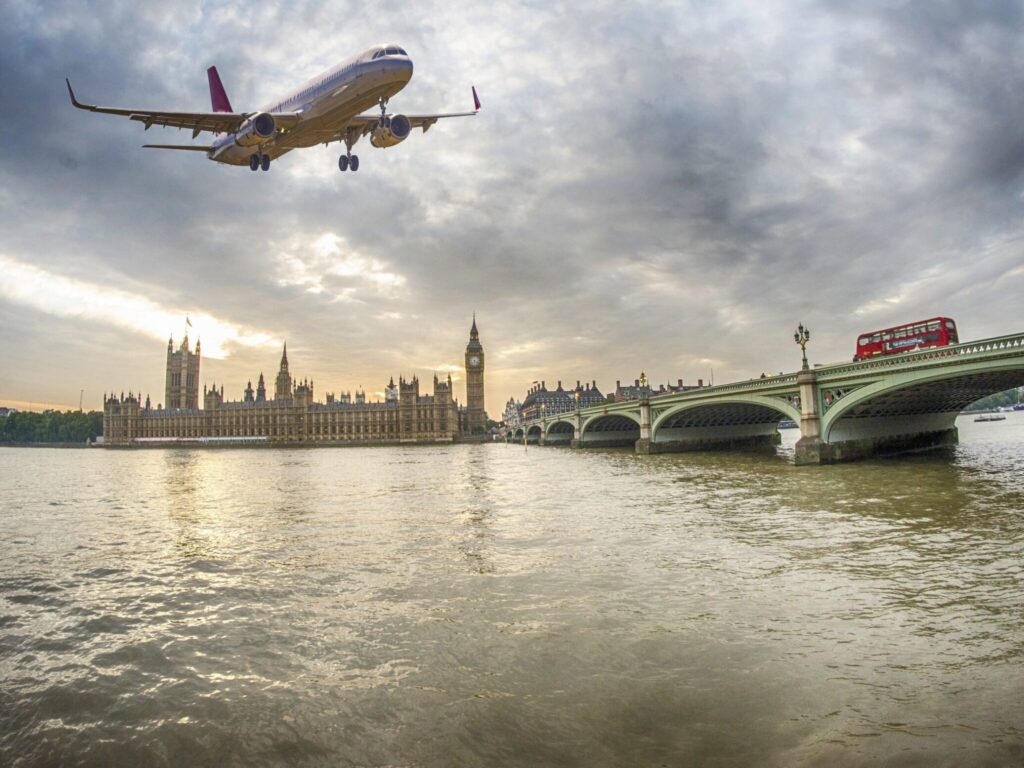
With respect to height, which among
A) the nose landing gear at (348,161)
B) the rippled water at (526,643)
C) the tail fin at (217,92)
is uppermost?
the tail fin at (217,92)

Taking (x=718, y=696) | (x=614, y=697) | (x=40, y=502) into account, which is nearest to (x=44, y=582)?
(x=614, y=697)

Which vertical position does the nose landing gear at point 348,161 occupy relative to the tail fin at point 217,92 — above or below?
below

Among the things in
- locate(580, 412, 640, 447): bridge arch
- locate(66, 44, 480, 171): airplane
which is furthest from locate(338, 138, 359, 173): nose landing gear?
locate(580, 412, 640, 447): bridge arch

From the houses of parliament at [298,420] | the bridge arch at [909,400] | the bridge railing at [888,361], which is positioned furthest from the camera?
the houses of parliament at [298,420]

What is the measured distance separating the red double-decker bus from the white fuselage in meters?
32.0

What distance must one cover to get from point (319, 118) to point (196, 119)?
21.1 feet

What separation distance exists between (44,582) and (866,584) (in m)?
14.3

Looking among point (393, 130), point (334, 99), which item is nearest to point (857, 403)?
point (393, 130)

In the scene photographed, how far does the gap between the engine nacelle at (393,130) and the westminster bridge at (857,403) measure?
2476cm

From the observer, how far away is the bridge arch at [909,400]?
87.8ft

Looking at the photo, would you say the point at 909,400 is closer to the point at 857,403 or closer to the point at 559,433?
the point at 857,403

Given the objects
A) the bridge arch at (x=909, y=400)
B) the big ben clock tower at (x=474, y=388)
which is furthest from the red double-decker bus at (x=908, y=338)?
the big ben clock tower at (x=474, y=388)

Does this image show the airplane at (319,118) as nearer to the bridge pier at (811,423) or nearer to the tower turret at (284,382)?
the bridge pier at (811,423)

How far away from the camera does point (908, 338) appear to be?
3588 centimetres
